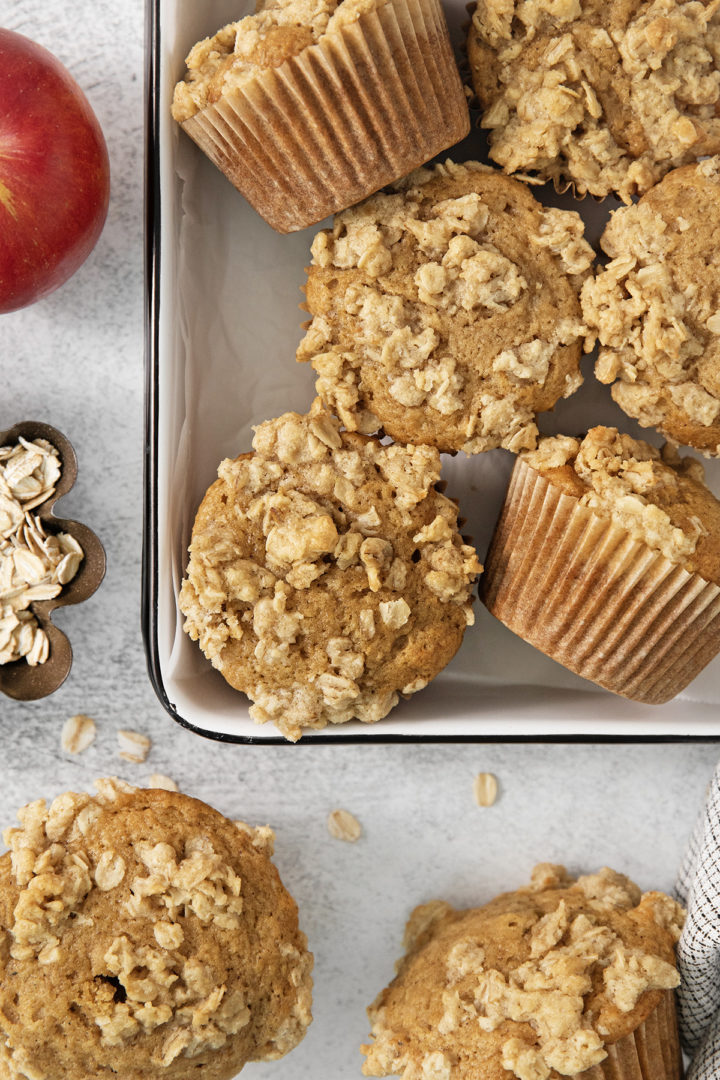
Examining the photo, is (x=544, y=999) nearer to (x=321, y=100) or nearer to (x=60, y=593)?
(x=60, y=593)

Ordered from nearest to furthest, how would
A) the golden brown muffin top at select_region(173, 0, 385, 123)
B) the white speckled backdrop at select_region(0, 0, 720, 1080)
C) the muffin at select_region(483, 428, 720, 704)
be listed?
the golden brown muffin top at select_region(173, 0, 385, 123), the muffin at select_region(483, 428, 720, 704), the white speckled backdrop at select_region(0, 0, 720, 1080)

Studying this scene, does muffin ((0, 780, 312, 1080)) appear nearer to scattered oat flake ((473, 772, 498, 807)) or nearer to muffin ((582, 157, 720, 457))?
scattered oat flake ((473, 772, 498, 807))

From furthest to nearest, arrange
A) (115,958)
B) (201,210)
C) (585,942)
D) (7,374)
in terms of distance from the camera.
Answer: (7,374)
(201,210)
(585,942)
(115,958)

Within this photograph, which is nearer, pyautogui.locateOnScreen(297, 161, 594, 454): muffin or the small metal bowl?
pyautogui.locateOnScreen(297, 161, 594, 454): muffin

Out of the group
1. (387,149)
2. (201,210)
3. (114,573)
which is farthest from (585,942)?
(201,210)

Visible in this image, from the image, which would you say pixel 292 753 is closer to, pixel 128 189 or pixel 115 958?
pixel 115 958

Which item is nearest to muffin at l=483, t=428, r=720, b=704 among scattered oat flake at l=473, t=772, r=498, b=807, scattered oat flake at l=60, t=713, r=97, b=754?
scattered oat flake at l=473, t=772, r=498, b=807

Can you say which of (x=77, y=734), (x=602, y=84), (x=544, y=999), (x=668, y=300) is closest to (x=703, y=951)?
(x=544, y=999)
